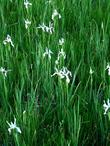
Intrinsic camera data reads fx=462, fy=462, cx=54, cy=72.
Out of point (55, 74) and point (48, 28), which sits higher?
point (48, 28)

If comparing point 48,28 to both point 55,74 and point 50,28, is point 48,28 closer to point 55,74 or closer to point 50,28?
point 50,28

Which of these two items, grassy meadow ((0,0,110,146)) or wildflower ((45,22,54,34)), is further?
wildflower ((45,22,54,34))

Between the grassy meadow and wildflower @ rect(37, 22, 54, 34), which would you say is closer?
the grassy meadow

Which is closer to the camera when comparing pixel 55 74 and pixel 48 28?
pixel 55 74

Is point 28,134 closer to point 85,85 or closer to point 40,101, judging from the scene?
point 40,101

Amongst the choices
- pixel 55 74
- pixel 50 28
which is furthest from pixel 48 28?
pixel 55 74

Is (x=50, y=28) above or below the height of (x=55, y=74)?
above

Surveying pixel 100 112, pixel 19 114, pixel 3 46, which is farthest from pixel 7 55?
pixel 100 112

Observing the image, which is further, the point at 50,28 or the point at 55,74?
the point at 50,28
